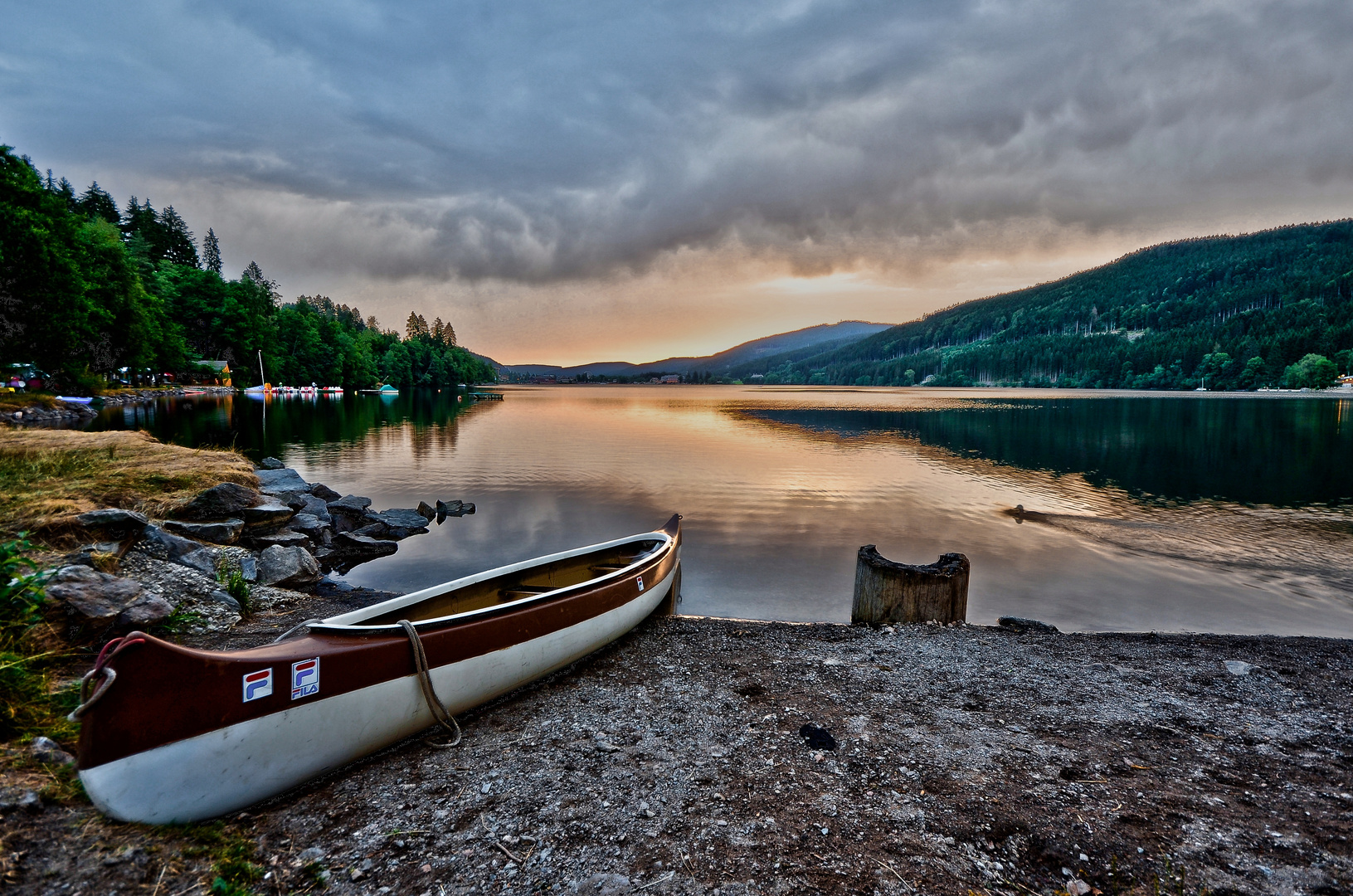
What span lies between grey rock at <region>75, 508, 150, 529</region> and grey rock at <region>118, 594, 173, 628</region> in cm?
238

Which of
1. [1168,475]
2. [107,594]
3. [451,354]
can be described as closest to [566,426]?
[1168,475]

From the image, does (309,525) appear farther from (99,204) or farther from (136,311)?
(99,204)

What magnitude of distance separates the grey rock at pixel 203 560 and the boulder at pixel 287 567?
0.99 m

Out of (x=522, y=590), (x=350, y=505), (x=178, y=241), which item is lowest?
(x=350, y=505)

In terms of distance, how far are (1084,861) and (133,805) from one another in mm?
6963

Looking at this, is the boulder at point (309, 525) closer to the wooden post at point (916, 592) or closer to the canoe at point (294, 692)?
the canoe at point (294, 692)

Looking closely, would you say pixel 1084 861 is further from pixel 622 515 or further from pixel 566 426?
pixel 566 426

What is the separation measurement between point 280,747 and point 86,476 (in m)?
12.2

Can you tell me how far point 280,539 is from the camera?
44.4ft

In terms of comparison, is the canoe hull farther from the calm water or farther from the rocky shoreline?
the rocky shoreline

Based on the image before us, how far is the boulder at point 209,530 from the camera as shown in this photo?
37.8 ft

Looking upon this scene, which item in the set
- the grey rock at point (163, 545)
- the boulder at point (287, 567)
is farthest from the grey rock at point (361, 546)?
the grey rock at point (163, 545)

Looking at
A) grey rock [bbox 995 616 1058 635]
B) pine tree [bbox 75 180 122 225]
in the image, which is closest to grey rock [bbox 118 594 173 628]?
grey rock [bbox 995 616 1058 635]

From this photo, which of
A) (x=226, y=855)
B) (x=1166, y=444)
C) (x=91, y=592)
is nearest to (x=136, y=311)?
(x=91, y=592)
